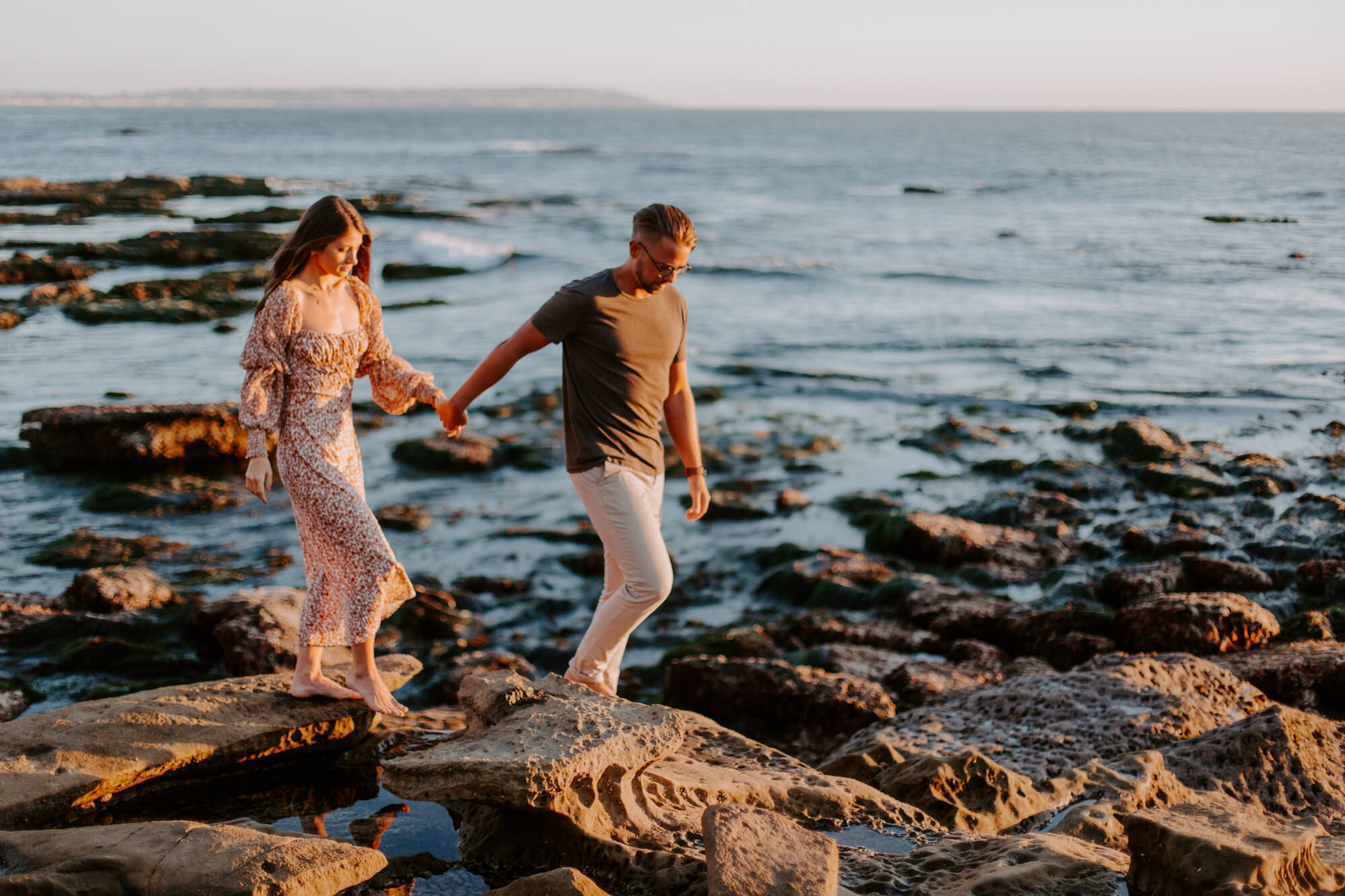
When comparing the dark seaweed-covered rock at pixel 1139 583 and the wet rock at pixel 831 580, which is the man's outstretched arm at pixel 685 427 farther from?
the dark seaweed-covered rock at pixel 1139 583

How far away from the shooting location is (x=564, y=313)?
14.8 feet

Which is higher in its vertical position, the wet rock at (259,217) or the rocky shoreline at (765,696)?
the wet rock at (259,217)

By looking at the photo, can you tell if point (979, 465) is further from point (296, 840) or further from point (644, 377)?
point (296, 840)

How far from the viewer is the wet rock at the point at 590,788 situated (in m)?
3.59

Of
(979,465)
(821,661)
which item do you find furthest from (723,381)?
(821,661)

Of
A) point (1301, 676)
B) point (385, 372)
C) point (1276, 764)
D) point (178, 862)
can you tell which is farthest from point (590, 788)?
point (1301, 676)

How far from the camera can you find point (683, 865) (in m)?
3.56

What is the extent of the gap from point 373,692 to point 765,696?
232 cm

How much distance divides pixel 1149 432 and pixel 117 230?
28721 mm

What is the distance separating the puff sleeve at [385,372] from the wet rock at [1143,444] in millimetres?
8790

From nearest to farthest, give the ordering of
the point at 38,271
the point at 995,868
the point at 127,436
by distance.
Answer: the point at 995,868 < the point at 127,436 < the point at 38,271

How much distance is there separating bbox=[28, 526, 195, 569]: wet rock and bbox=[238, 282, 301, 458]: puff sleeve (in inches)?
191

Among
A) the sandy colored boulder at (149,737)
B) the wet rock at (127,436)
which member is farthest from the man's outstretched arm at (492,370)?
the wet rock at (127,436)

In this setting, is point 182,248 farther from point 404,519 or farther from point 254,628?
point 254,628
